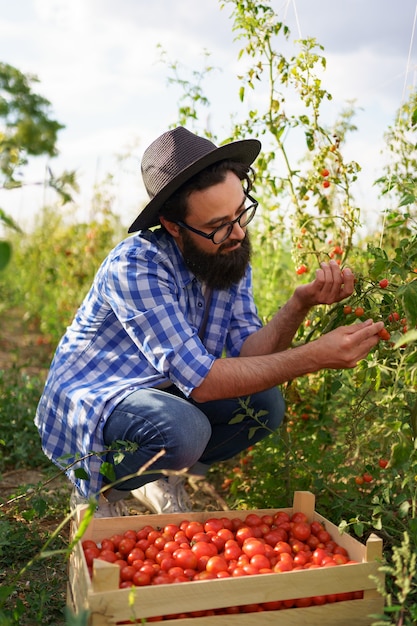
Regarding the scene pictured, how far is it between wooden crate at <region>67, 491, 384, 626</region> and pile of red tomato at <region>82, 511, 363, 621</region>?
4 centimetres

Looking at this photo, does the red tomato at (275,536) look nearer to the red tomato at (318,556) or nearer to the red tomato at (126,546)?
the red tomato at (318,556)

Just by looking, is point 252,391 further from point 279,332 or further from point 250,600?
point 250,600

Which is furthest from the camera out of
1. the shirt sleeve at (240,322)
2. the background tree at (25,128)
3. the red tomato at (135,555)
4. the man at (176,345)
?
the shirt sleeve at (240,322)

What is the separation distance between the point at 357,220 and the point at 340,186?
148 mm

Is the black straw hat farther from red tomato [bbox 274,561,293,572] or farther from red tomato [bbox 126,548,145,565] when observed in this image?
red tomato [bbox 274,561,293,572]

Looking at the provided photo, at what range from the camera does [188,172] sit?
2465 mm

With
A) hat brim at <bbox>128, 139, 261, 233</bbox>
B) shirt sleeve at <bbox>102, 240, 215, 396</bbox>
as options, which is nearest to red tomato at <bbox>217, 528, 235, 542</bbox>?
shirt sleeve at <bbox>102, 240, 215, 396</bbox>

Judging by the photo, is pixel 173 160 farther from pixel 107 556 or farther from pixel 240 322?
pixel 107 556

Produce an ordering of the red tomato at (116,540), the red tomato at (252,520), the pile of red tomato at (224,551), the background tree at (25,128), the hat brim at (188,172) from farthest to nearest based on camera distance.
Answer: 1. the hat brim at (188,172)
2. the red tomato at (252,520)
3. the red tomato at (116,540)
4. the pile of red tomato at (224,551)
5. the background tree at (25,128)

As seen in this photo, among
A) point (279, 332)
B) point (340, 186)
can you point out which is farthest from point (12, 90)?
point (340, 186)

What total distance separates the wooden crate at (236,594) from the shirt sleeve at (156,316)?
22.1 inches

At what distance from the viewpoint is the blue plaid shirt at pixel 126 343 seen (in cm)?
230

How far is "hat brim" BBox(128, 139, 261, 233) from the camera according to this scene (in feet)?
8.05

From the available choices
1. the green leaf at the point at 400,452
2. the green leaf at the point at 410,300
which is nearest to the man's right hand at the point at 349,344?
the green leaf at the point at 410,300
